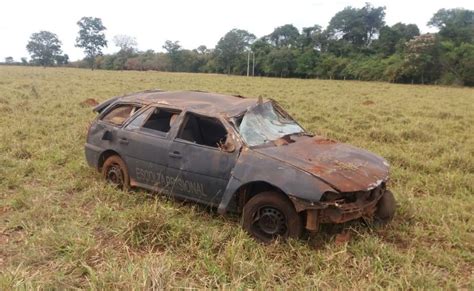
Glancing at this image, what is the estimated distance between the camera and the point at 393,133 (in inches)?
408

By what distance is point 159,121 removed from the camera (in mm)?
5738

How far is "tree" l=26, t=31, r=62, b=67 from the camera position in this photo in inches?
3366

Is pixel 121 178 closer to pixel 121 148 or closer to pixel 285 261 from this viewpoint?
pixel 121 148

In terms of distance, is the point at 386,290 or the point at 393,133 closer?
the point at 386,290

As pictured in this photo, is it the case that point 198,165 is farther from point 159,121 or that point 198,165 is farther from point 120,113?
point 120,113

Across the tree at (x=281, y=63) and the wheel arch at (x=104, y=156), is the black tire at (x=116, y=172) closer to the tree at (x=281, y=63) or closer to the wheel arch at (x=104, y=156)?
the wheel arch at (x=104, y=156)

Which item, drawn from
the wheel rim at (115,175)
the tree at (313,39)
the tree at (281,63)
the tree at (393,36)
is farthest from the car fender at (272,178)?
the tree at (313,39)

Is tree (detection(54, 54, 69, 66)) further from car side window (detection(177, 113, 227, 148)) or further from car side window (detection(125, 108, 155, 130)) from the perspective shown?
car side window (detection(177, 113, 227, 148))

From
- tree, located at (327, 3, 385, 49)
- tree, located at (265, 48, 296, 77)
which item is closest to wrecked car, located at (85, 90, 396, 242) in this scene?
tree, located at (265, 48, 296, 77)

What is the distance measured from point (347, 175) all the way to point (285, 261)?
1081mm

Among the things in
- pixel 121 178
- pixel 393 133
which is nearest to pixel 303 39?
pixel 393 133

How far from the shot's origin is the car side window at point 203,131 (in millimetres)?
5391

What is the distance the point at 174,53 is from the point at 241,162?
7786 centimetres

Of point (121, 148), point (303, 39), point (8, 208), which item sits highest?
point (303, 39)
